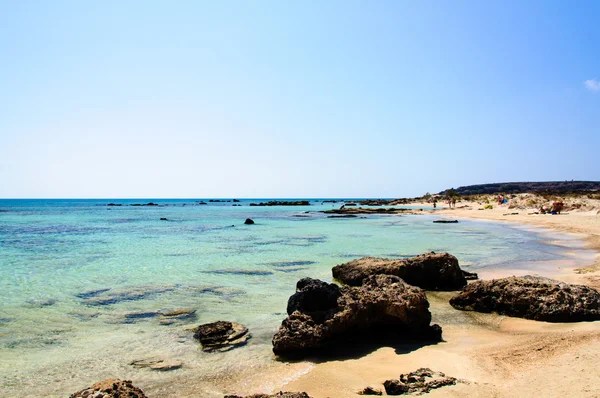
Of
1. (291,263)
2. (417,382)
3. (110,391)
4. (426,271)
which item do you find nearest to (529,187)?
(291,263)

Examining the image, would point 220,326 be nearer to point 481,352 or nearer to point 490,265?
point 481,352

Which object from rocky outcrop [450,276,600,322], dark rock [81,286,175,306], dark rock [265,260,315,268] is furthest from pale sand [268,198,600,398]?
dark rock [265,260,315,268]

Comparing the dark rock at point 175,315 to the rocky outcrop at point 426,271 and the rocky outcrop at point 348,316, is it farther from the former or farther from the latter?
the rocky outcrop at point 426,271

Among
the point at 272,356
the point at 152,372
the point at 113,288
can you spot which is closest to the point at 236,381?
the point at 272,356

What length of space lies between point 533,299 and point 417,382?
4335mm

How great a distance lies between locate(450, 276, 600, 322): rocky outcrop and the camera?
7.14 m

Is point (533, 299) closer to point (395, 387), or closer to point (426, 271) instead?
point (426, 271)

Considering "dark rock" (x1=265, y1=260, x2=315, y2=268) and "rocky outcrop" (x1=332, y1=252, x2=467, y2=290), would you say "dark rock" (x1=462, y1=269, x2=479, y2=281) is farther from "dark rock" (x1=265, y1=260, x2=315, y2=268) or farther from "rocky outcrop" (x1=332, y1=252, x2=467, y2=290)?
"dark rock" (x1=265, y1=260, x2=315, y2=268)

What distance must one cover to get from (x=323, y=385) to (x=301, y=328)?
1.35m

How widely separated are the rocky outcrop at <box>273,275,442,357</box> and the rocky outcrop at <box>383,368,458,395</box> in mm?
→ 1663

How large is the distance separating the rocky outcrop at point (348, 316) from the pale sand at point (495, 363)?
1.65 feet

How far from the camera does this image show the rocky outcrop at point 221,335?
6593mm

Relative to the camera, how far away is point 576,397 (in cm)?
394

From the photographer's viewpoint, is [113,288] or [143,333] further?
[113,288]
